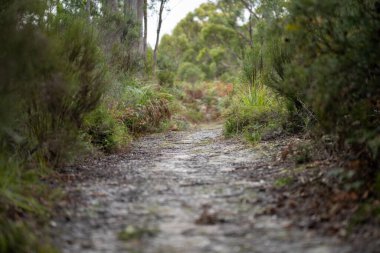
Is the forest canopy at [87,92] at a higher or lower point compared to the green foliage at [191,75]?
lower

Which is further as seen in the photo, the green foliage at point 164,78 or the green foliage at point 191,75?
the green foliage at point 191,75

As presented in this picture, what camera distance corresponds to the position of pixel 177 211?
3812 millimetres

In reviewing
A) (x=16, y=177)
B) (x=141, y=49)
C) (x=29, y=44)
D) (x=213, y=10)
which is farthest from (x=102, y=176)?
(x=213, y=10)

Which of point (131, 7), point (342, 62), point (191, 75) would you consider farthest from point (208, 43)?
point (342, 62)

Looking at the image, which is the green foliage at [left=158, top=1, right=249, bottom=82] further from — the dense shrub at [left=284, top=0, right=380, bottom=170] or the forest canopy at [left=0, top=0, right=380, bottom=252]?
the dense shrub at [left=284, top=0, right=380, bottom=170]

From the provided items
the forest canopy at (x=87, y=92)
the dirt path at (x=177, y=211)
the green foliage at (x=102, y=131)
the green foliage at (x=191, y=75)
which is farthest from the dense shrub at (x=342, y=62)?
the green foliage at (x=191, y=75)

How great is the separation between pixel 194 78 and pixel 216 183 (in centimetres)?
2341

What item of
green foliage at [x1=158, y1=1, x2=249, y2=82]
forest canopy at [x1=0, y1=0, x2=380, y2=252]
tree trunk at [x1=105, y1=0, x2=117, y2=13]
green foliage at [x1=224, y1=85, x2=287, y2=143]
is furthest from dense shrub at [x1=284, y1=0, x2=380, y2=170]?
green foliage at [x1=158, y1=1, x2=249, y2=82]

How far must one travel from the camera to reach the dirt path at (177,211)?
3055 millimetres

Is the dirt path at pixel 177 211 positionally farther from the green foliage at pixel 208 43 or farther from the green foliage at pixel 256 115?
the green foliage at pixel 208 43

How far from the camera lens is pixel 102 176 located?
16.9 ft

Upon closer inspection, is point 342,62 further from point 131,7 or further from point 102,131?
point 131,7

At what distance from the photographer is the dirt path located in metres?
3.05

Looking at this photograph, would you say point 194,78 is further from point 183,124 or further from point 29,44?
point 29,44
